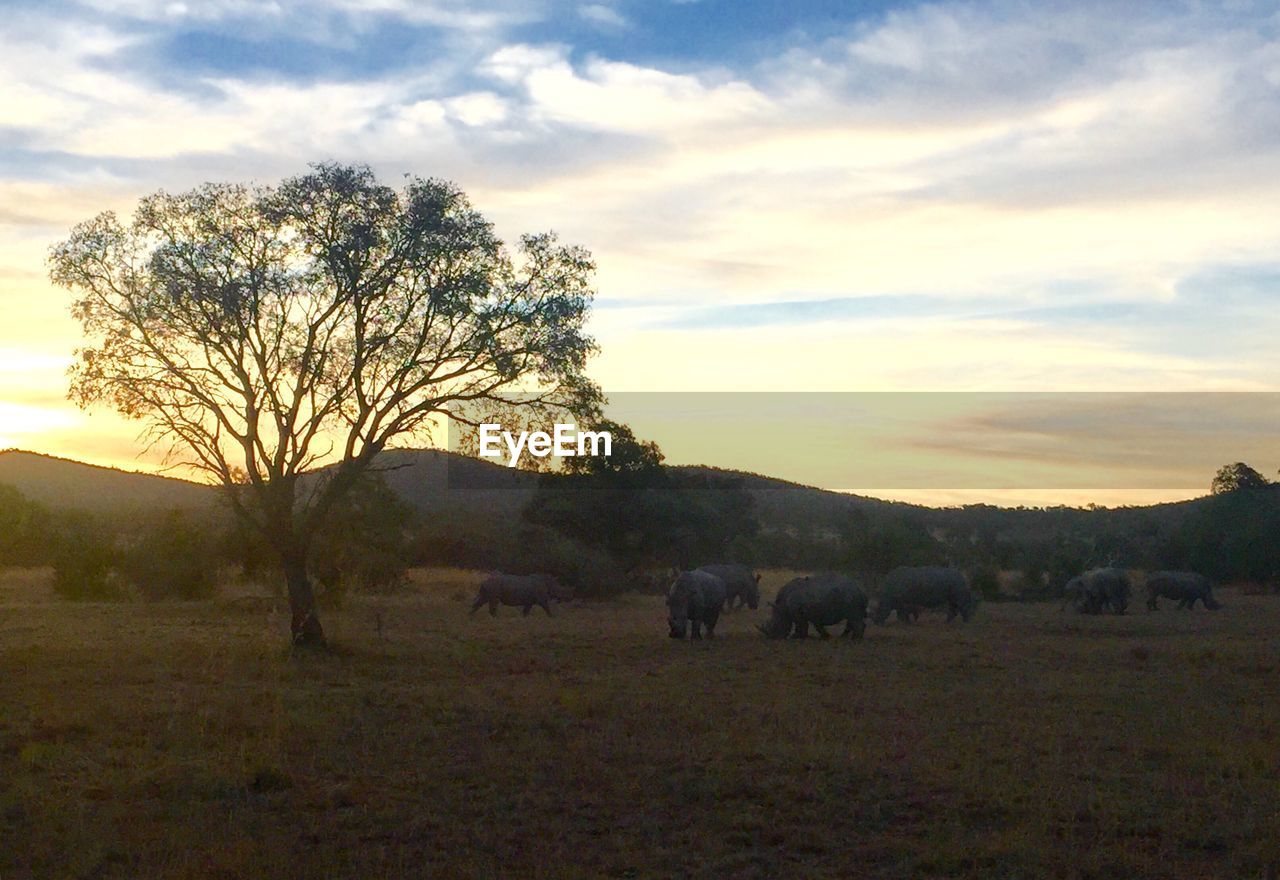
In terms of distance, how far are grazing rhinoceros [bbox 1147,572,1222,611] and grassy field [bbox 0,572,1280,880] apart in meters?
16.5

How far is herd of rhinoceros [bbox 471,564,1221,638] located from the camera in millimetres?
24500

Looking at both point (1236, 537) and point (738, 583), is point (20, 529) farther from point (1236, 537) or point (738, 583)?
point (1236, 537)

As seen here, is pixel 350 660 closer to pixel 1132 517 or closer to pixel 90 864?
pixel 90 864

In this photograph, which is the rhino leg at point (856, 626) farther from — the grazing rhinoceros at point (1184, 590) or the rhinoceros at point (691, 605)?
the grazing rhinoceros at point (1184, 590)

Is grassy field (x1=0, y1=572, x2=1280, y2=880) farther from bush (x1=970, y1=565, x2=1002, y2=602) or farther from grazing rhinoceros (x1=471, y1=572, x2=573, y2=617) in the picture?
bush (x1=970, y1=565, x2=1002, y2=602)

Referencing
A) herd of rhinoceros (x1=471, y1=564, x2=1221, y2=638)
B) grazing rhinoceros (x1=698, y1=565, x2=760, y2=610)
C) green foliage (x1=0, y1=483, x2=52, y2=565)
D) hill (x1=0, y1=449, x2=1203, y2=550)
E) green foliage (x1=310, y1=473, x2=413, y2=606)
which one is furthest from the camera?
hill (x1=0, y1=449, x2=1203, y2=550)

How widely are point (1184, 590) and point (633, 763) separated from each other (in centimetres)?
2931

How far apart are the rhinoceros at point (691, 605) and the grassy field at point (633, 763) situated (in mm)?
3627

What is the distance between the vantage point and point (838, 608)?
80.0 feet

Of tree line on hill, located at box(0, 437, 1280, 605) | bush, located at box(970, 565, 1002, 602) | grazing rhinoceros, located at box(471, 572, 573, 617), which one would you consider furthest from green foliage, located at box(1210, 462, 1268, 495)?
grazing rhinoceros, located at box(471, 572, 573, 617)

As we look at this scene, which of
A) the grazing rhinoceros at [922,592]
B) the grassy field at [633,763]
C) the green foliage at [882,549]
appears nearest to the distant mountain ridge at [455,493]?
the green foliage at [882,549]

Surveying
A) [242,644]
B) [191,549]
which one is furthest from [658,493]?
[242,644]

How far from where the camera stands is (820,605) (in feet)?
79.9

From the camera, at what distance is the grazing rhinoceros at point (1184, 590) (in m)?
35.4
